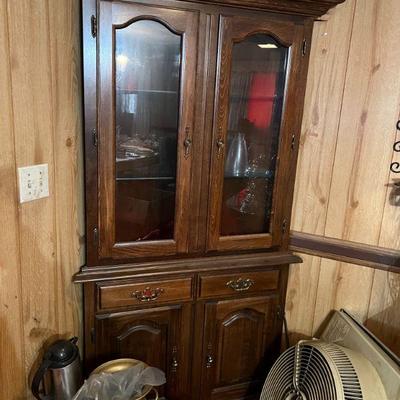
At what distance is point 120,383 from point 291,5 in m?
1.49

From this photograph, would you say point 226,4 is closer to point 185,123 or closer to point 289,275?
point 185,123

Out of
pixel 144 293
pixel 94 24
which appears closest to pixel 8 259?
pixel 144 293

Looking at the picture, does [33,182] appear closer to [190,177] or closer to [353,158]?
[190,177]

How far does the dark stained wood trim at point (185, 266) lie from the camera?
1387mm

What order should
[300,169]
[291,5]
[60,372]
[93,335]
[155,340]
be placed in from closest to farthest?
[60,372]
[291,5]
[93,335]
[155,340]
[300,169]

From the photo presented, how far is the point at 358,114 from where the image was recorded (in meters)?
1.53

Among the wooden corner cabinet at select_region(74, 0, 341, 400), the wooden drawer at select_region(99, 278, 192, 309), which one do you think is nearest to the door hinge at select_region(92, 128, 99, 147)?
the wooden corner cabinet at select_region(74, 0, 341, 400)

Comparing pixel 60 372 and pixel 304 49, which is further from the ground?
pixel 304 49

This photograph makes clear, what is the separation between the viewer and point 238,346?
66.2 inches

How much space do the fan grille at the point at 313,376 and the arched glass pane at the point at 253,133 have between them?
52 centimetres

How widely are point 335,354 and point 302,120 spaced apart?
3.07 ft

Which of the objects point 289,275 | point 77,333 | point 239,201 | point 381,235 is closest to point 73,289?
point 77,333

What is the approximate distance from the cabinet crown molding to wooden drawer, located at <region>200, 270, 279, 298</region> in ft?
3.39

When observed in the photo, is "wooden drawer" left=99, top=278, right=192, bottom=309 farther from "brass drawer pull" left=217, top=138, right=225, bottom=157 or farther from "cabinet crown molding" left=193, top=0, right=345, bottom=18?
"cabinet crown molding" left=193, top=0, right=345, bottom=18
